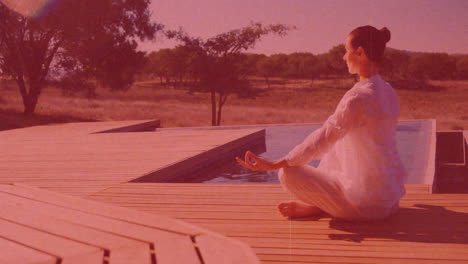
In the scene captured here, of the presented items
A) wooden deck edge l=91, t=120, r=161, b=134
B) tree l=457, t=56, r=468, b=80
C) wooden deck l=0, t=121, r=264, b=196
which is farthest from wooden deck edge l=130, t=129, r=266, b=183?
tree l=457, t=56, r=468, b=80

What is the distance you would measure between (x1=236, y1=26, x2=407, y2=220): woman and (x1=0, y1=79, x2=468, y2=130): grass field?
18.6m

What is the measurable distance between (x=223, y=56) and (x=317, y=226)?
13987 mm

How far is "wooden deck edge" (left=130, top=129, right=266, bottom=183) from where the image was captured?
4.77 meters

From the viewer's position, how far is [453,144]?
897cm

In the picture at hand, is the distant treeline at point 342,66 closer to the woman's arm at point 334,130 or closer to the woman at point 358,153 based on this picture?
the woman at point 358,153

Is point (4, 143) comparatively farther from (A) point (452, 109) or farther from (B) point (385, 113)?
(A) point (452, 109)

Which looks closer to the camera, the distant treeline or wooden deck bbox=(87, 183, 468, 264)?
wooden deck bbox=(87, 183, 468, 264)

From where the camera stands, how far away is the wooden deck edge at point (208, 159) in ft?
15.6

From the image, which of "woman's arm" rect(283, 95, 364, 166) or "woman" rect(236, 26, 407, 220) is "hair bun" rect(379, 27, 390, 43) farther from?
"woman's arm" rect(283, 95, 364, 166)

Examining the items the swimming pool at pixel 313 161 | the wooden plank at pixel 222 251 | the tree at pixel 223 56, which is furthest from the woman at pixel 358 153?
the tree at pixel 223 56

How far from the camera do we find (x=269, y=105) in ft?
106

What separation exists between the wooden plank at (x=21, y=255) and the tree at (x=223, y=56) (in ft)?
46.1

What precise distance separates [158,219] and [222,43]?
46.3 ft

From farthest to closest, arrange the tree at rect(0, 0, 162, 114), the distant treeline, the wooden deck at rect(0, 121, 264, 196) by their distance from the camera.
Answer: the distant treeline < the tree at rect(0, 0, 162, 114) < the wooden deck at rect(0, 121, 264, 196)
